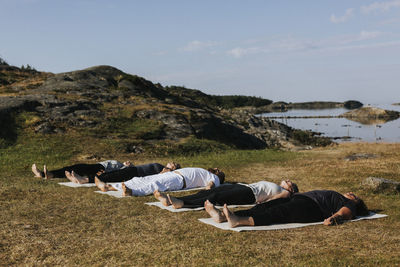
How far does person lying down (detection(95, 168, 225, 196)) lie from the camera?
11.8 metres

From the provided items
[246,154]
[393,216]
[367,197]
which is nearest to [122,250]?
[393,216]

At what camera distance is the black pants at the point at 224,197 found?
395 inches

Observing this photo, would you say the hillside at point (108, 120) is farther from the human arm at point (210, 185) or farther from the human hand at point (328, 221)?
the human hand at point (328, 221)

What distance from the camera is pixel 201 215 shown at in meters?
9.52

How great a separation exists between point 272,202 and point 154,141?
21.0 metres

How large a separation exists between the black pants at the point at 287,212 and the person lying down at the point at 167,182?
10.9 ft

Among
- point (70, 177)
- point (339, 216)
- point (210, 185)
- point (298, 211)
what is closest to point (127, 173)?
point (70, 177)

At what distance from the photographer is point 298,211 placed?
870 centimetres

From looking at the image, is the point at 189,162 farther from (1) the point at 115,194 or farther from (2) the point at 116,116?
(2) the point at 116,116

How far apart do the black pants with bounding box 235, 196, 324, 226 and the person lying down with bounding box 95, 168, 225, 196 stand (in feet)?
10.9

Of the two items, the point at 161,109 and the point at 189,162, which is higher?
the point at 161,109

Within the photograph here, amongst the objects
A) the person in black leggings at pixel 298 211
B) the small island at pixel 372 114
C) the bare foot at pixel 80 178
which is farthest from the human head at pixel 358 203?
the small island at pixel 372 114

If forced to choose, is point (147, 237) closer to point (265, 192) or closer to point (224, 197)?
point (224, 197)

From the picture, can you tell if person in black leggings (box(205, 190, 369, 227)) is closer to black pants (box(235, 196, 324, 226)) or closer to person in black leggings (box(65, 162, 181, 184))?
black pants (box(235, 196, 324, 226))
